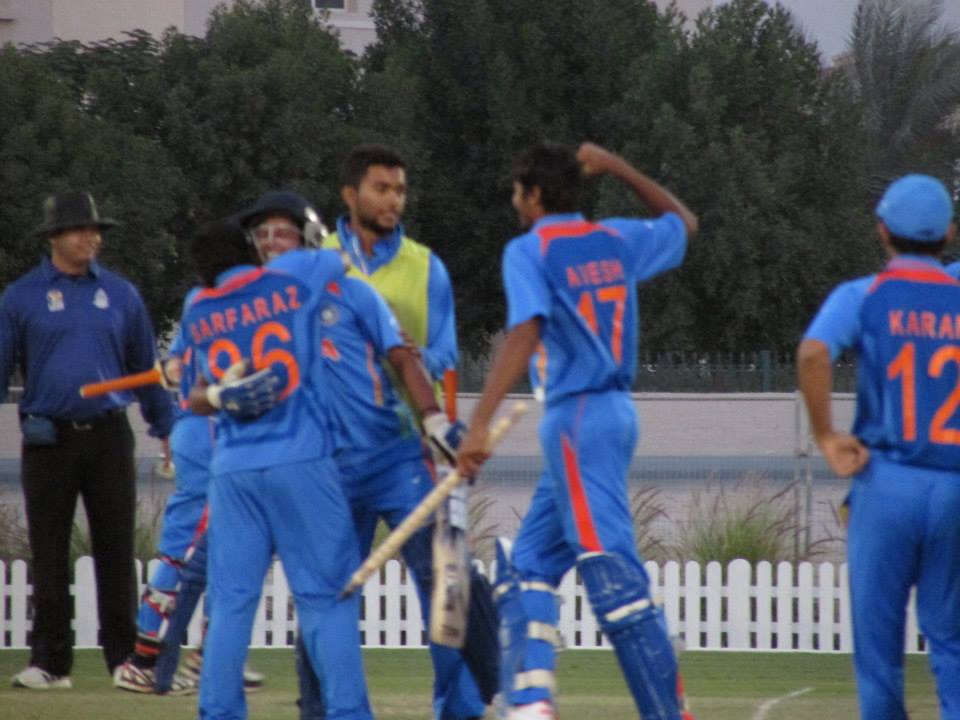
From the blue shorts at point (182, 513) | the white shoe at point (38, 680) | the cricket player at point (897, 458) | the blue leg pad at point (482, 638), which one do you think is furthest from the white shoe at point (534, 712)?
the white shoe at point (38, 680)

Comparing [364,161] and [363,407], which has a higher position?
[364,161]

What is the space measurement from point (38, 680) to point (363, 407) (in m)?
3.10

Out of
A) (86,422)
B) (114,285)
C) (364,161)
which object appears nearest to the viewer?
(364,161)

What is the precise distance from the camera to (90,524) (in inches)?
360

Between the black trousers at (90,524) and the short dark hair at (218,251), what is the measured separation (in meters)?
2.82

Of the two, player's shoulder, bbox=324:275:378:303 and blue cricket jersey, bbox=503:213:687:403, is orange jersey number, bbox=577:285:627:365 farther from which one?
player's shoulder, bbox=324:275:378:303

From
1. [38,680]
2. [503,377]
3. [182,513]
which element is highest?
[503,377]

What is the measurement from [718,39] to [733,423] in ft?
69.0

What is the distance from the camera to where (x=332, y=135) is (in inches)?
1528

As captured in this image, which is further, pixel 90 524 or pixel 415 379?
pixel 90 524

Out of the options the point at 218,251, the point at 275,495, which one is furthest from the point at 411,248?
the point at 275,495

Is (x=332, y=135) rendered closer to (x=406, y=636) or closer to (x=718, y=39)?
(x=718, y=39)

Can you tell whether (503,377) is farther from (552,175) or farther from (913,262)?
(913,262)

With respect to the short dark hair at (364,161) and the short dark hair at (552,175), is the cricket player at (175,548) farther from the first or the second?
the short dark hair at (552,175)
